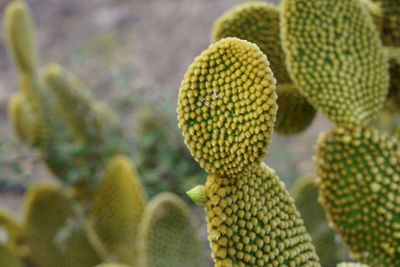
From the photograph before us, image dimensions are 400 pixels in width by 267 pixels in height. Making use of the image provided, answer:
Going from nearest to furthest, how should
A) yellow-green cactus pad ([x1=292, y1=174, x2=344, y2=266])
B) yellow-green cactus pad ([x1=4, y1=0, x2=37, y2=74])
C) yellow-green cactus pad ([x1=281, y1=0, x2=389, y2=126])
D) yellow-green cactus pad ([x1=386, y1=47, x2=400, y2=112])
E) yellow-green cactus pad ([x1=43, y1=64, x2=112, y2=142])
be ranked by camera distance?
1. yellow-green cactus pad ([x1=281, y1=0, x2=389, y2=126])
2. yellow-green cactus pad ([x1=386, y1=47, x2=400, y2=112])
3. yellow-green cactus pad ([x1=292, y1=174, x2=344, y2=266])
4. yellow-green cactus pad ([x1=4, y1=0, x2=37, y2=74])
5. yellow-green cactus pad ([x1=43, y1=64, x2=112, y2=142])

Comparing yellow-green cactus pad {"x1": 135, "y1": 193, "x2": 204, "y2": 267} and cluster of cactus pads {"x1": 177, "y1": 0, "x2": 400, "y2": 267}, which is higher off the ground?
cluster of cactus pads {"x1": 177, "y1": 0, "x2": 400, "y2": 267}

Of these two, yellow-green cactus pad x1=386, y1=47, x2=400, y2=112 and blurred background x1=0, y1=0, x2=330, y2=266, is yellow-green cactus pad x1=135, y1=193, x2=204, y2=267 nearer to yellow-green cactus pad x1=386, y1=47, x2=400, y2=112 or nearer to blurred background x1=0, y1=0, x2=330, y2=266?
yellow-green cactus pad x1=386, y1=47, x2=400, y2=112

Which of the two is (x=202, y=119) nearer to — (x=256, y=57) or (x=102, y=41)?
(x=256, y=57)

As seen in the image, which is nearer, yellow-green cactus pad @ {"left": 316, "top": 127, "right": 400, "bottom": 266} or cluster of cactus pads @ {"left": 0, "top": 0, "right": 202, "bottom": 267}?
yellow-green cactus pad @ {"left": 316, "top": 127, "right": 400, "bottom": 266}

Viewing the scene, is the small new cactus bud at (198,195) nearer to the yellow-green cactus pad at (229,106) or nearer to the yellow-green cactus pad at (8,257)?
the yellow-green cactus pad at (229,106)

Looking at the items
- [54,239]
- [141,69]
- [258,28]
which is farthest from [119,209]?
[141,69]

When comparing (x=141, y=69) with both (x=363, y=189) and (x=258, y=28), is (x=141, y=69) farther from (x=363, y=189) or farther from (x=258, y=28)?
(x=363, y=189)

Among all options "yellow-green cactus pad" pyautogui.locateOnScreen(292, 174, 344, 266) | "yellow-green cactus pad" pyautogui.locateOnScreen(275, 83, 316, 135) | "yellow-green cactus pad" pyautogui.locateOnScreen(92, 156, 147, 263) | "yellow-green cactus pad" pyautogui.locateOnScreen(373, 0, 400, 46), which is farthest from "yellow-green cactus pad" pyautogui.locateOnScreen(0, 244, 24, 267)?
"yellow-green cactus pad" pyautogui.locateOnScreen(373, 0, 400, 46)
